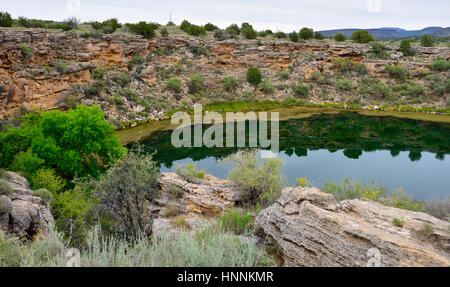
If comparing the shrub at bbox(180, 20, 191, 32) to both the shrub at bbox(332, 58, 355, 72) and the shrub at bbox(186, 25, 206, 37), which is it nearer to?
the shrub at bbox(186, 25, 206, 37)

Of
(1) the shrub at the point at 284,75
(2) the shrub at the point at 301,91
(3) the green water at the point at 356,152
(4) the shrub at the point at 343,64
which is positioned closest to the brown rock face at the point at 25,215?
(3) the green water at the point at 356,152

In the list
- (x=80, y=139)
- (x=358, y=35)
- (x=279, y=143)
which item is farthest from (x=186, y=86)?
(x=358, y=35)

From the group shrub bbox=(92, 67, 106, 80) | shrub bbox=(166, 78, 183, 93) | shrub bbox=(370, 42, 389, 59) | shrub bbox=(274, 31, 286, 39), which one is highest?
shrub bbox=(274, 31, 286, 39)

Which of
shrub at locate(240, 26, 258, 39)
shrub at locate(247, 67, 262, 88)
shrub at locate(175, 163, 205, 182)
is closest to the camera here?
shrub at locate(175, 163, 205, 182)

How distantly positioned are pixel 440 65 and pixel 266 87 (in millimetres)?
25869

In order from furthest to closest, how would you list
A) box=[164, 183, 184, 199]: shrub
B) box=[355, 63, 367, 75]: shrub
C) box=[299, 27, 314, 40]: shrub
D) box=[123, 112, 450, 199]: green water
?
box=[299, 27, 314, 40]: shrub, box=[355, 63, 367, 75]: shrub, box=[123, 112, 450, 199]: green water, box=[164, 183, 184, 199]: shrub

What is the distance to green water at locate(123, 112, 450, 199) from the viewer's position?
743 inches

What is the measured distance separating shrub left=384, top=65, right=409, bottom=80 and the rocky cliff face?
952 millimetres

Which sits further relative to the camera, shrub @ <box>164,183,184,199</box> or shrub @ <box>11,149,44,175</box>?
shrub @ <box>11,149,44,175</box>

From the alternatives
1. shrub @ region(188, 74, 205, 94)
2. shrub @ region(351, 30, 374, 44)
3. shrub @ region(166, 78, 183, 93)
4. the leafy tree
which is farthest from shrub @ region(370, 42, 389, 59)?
the leafy tree

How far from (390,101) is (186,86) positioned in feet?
98.6

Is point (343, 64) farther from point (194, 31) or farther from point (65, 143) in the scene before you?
point (65, 143)

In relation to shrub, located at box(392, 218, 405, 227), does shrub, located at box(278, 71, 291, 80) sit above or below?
above

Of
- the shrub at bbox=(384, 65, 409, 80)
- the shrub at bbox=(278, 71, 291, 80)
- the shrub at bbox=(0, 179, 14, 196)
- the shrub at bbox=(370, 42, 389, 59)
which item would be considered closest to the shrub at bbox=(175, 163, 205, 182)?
the shrub at bbox=(0, 179, 14, 196)
